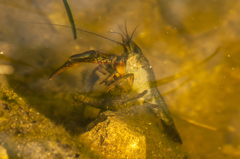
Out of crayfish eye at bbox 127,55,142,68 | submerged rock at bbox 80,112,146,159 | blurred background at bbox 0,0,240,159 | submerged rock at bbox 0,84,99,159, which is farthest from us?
crayfish eye at bbox 127,55,142,68

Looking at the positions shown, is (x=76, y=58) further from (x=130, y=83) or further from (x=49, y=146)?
(x=49, y=146)

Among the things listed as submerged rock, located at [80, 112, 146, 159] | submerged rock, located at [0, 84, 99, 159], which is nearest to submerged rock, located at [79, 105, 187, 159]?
submerged rock, located at [80, 112, 146, 159]

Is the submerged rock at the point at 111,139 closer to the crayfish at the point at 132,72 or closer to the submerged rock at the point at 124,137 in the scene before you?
the submerged rock at the point at 124,137

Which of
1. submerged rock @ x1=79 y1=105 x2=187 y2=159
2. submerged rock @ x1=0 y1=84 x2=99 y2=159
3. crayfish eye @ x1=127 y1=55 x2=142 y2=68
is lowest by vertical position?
submerged rock @ x1=79 y1=105 x2=187 y2=159

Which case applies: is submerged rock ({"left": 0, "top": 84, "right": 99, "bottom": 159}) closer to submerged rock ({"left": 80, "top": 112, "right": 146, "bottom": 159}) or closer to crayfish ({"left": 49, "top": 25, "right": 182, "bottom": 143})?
submerged rock ({"left": 80, "top": 112, "right": 146, "bottom": 159})

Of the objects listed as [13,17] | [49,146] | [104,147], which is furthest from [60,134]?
[13,17]

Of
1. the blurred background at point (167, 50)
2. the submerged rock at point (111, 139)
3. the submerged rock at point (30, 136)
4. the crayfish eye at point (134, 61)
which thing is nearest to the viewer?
the submerged rock at point (30, 136)

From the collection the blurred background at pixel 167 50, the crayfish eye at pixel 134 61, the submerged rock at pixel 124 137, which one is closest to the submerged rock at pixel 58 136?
the submerged rock at pixel 124 137
